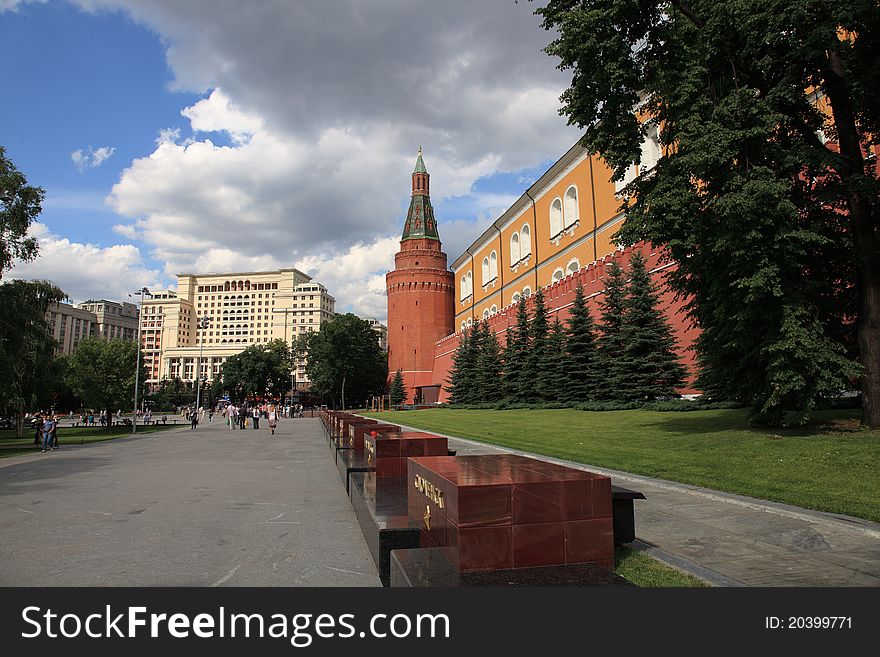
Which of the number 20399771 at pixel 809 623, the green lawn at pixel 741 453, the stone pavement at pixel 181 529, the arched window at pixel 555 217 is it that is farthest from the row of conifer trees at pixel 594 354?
the number 20399771 at pixel 809 623

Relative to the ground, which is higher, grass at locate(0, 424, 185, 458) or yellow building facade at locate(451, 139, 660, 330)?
yellow building facade at locate(451, 139, 660, 330)

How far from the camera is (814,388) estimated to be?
39.3 feet

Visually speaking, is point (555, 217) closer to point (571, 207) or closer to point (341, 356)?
point (571, 207)

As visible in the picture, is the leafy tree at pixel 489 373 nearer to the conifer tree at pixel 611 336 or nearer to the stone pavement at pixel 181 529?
the conifer tree at pixel 611 336

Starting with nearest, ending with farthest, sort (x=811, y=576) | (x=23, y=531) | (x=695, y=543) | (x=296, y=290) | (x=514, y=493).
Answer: (x=514, y=493) → (x=811, y=576) → (x=695, y=543) → (x=23, y=531) → (x=296, y=290)

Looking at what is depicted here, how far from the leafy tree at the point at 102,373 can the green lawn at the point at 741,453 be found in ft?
94.0

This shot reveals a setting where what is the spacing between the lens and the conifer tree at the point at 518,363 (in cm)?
3744

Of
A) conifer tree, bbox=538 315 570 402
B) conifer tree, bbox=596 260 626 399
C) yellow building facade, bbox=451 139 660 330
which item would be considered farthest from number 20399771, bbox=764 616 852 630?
conifer tree, bbox=538 315 570 402

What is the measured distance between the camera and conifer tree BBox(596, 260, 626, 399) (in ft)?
88.8

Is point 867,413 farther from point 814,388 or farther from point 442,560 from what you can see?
point 442,560

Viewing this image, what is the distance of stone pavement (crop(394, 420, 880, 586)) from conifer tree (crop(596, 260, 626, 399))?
19.5m

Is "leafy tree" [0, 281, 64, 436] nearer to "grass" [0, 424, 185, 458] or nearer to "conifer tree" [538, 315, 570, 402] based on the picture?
"grass" [0, 424, 185, 458]

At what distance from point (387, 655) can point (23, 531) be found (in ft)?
20.5

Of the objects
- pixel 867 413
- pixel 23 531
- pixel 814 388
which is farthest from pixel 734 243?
pixel 23 531
